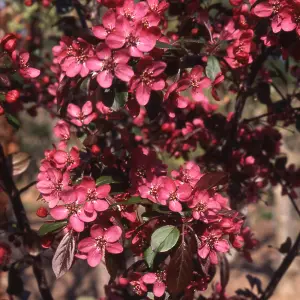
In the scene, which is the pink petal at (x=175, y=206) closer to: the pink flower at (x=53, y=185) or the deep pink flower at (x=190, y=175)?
the deep pink flower at (x=190, y=175)

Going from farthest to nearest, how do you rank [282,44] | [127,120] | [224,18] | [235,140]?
[127,120], [235,140], [224,18], [282,44]

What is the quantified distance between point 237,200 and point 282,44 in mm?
785

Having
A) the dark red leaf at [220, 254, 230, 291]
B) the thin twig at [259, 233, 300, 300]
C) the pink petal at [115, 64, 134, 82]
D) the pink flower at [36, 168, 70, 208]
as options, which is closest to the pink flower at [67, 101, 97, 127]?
the pink flower at [36, 168, 70, 208]

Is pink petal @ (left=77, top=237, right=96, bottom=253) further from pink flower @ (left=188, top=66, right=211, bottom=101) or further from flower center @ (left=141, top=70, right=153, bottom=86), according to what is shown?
pink flower @ (left=188, top=66, right=211, bottom=101)

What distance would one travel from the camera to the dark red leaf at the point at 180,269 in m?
1.22

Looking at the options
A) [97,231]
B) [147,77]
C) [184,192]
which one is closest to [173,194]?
[184,192]

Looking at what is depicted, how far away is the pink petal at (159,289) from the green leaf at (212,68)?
2.31 ft

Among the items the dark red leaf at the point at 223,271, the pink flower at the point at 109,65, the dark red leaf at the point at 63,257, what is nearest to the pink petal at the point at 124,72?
the pink flower at the point at 109,65

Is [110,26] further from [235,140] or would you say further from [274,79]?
[274,79]

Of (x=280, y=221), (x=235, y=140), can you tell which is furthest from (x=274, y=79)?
(x=280, y=221)

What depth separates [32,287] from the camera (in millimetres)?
7758

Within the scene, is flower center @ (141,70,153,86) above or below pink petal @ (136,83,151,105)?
above

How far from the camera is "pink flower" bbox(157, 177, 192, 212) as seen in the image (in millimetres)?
1266

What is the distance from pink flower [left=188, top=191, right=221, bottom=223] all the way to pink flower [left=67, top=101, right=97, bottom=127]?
51cm
